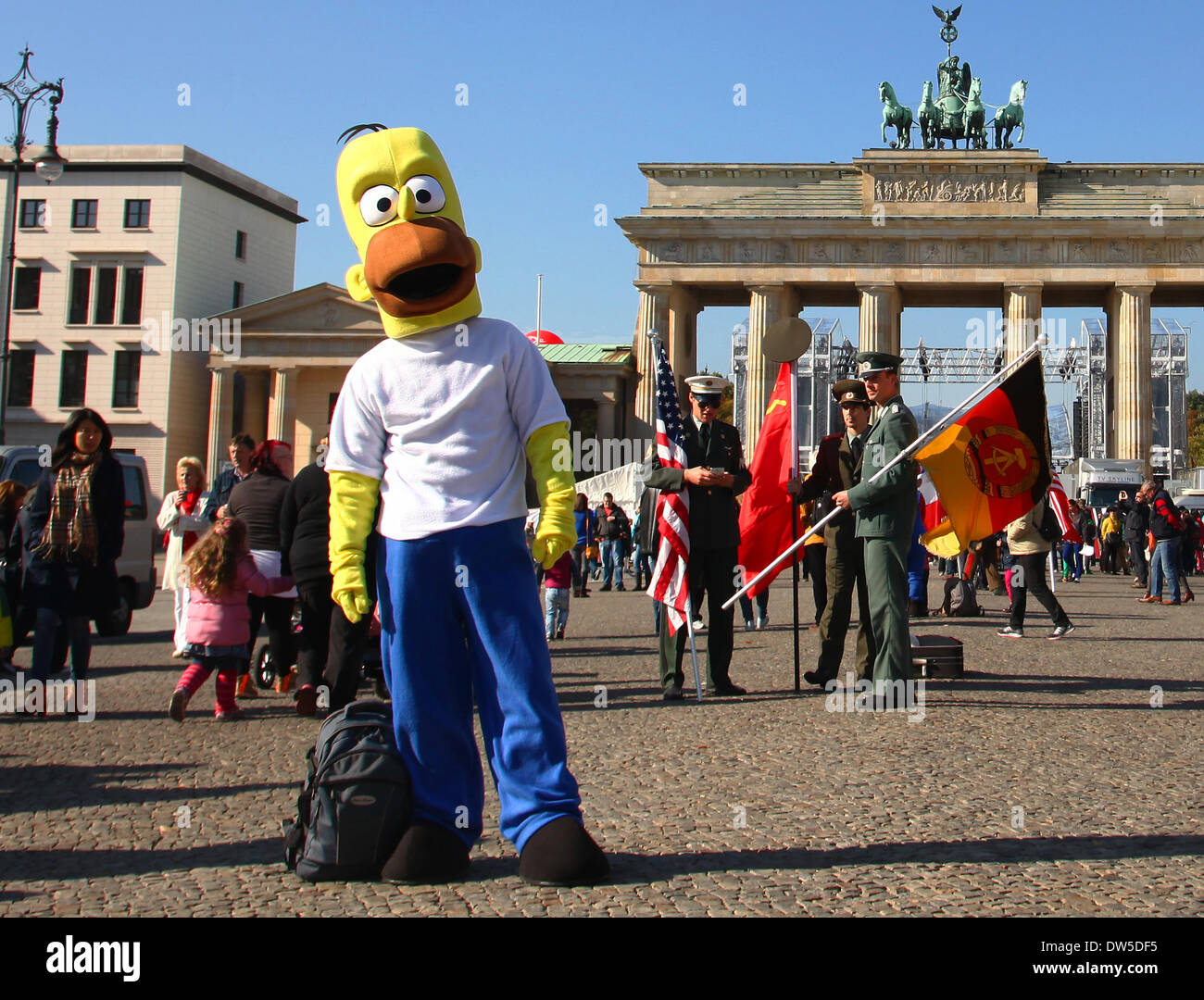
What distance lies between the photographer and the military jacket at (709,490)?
867 cm

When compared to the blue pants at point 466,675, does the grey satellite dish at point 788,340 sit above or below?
above

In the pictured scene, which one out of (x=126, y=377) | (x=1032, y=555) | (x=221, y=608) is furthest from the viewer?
(x=126, y=377)

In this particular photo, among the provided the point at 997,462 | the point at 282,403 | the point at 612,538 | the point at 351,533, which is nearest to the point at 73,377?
the point at 282,403

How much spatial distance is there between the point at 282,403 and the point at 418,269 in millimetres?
53626

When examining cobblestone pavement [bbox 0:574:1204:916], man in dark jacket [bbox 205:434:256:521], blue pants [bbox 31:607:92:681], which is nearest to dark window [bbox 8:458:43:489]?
man in dark jacket [bbox 205:434:256:521]

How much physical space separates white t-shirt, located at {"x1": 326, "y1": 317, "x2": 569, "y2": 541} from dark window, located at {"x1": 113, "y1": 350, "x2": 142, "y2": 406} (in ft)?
175

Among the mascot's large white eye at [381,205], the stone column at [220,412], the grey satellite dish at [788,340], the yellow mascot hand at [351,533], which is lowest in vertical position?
the yellow mascot hand at [351,533]

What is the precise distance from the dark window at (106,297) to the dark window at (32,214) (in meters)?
2.79

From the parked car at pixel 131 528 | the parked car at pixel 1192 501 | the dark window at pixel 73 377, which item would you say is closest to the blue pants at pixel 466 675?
the parked car at pixel 131 528

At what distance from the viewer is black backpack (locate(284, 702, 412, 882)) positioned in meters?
4.15

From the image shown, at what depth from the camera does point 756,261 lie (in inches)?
2228

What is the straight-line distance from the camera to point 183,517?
1145cm

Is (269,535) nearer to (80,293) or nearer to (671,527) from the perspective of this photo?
(671,527)

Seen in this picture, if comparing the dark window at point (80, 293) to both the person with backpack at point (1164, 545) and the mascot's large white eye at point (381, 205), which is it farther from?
the mascot's large white eye at point (381, 205)
